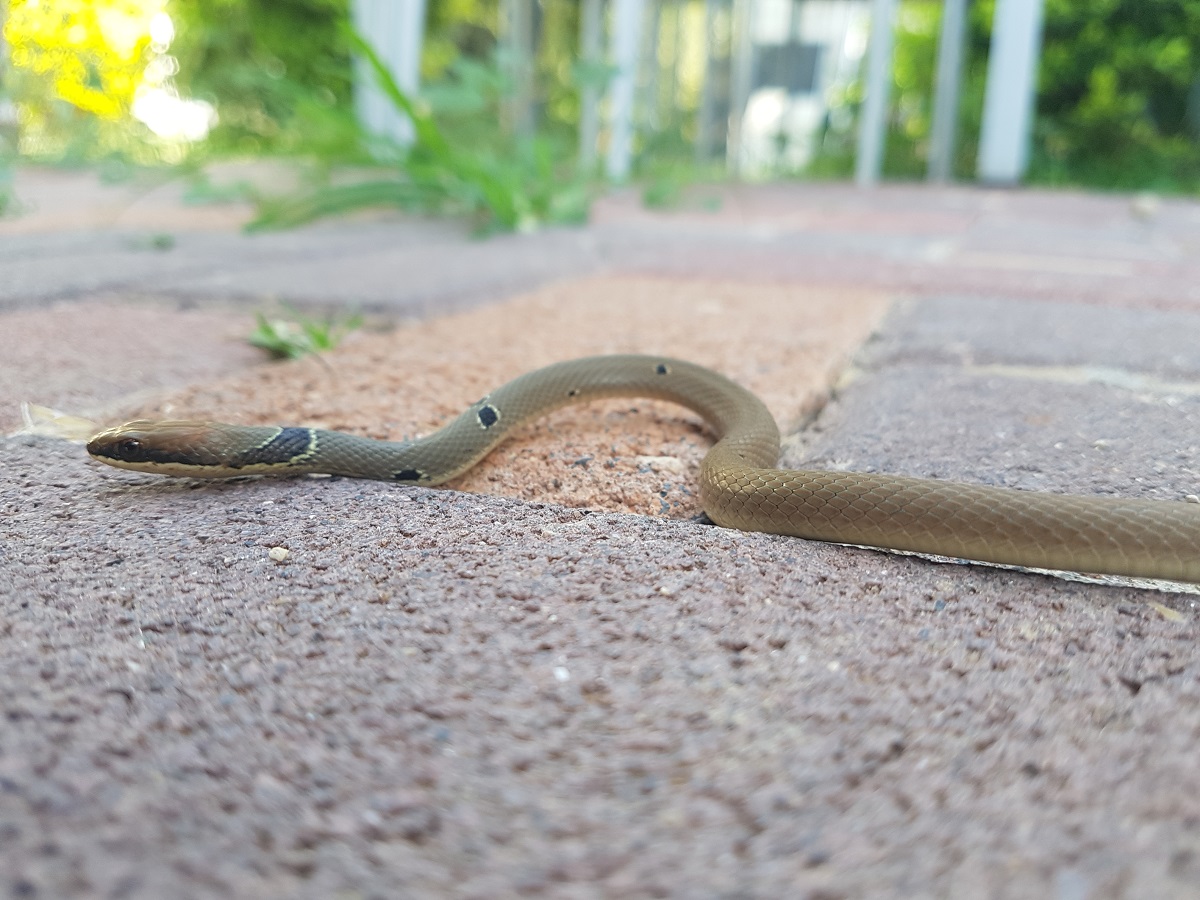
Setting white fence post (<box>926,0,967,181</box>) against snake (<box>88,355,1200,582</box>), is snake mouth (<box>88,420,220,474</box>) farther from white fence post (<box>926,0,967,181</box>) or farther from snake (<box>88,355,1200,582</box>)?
white fence post (<box>926,0,967,181</box>)

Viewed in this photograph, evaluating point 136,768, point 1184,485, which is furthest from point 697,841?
point 1184,485

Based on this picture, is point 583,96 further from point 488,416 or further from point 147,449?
point 147,449

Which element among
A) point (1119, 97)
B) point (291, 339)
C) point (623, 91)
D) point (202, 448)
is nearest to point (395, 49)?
point (623, 91)

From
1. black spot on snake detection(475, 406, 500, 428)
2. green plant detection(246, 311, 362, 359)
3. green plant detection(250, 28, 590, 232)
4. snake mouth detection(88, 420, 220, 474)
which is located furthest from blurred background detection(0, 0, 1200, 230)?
black spot on snake detection(475, 406, 500, 428)

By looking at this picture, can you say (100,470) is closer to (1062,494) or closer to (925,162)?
(1062,494)

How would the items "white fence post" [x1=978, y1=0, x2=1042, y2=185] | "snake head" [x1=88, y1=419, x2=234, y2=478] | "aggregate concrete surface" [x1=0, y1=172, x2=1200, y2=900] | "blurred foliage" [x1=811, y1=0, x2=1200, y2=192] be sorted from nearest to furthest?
"aggregate concrete surface" [x1=0, y1=172, x2=1200, y2=900] → "snake head" [x1=88, y1=419, x2=234, y2=478] → "white fence post" [x1=978, y1=0, x2=1042, y2=185] → "blurred foliage" [x1=811, y1=0, x2=1200, y2=192]

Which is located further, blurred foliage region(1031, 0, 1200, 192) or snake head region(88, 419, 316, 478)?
blurred foliage region(1031, 0, 1200, 192)

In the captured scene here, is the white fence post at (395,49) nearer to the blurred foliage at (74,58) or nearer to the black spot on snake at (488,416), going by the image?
the blurred foliage at (74,58)

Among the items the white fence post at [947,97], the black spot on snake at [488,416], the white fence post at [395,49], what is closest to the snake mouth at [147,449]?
the black spot on snake at [488,416]
